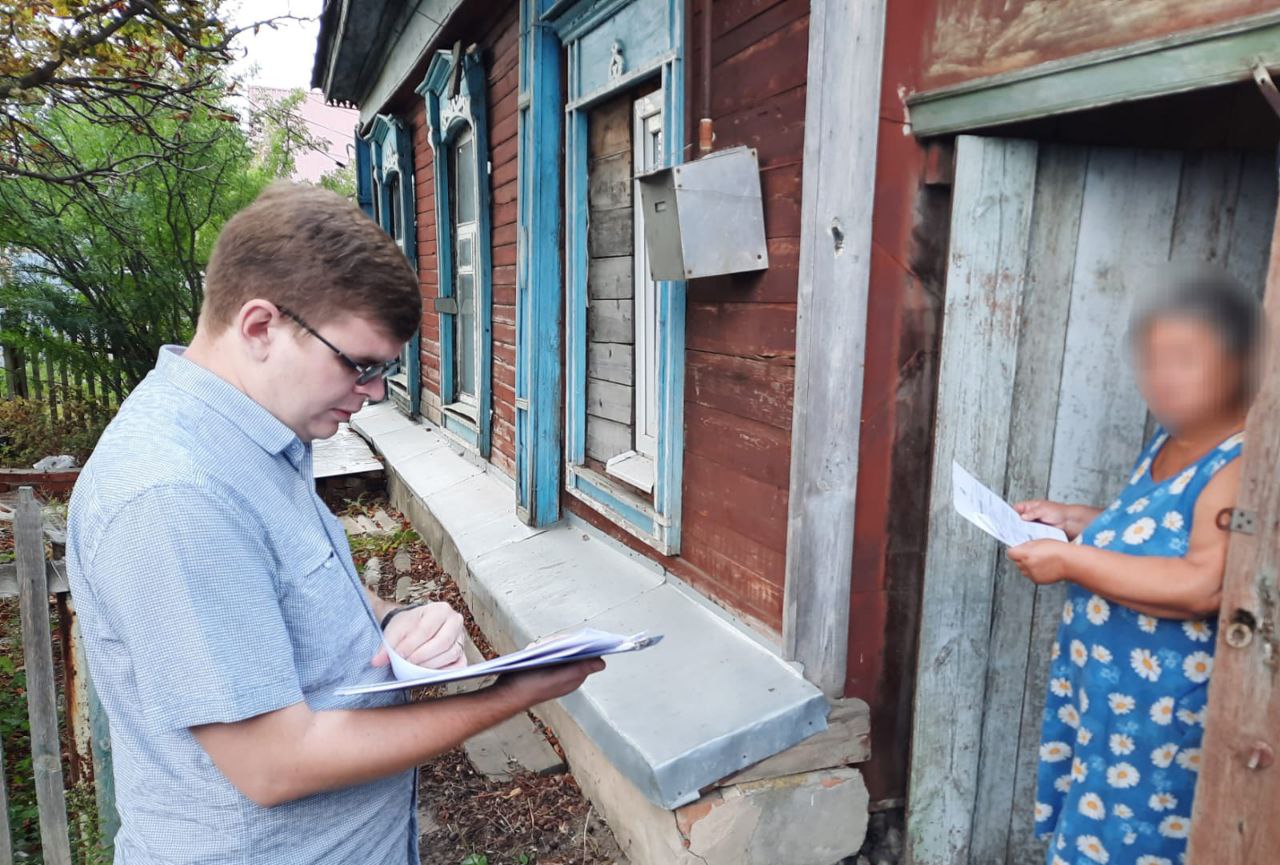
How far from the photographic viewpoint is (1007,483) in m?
2.32

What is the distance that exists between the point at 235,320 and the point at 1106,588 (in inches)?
65.3

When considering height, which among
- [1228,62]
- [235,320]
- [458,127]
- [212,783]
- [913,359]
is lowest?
[212,783]

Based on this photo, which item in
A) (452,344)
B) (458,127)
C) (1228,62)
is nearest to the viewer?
(1228,62)

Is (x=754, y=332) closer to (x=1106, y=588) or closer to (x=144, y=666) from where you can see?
(x=1106, y=588)

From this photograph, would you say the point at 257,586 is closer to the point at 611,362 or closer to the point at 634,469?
the point at 634,469

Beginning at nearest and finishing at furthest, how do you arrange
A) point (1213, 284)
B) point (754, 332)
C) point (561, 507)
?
point (1213, 284), point (754, 332), point (561, 507)

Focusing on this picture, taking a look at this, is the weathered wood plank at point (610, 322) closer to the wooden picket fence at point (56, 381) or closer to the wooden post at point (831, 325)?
the wooden post at point (831, 325)

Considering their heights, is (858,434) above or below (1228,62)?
below

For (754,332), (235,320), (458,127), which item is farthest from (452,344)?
(235,320)

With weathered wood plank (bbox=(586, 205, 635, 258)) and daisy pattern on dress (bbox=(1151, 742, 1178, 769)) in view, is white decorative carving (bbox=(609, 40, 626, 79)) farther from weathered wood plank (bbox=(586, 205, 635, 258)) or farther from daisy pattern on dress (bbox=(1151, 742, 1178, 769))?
daisy pattern on dress (bbox=(1151, 742, 1178, 769))

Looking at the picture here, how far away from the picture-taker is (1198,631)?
1643 mm

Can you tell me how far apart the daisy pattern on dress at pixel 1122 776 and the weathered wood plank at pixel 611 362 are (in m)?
2.52

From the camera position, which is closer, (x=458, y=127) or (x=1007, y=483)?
(x=1007, y=483)

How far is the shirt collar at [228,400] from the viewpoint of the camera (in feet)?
3.83
